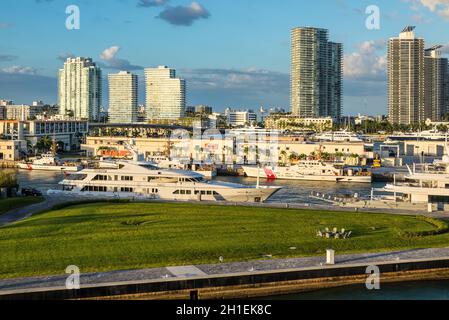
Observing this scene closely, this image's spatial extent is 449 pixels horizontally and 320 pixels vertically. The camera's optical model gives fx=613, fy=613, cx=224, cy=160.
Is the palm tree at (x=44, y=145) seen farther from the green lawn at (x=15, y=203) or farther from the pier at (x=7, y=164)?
the green lawn at (x=15, y=203)

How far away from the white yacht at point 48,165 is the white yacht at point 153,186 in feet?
90.7

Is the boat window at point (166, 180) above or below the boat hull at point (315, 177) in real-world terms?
above

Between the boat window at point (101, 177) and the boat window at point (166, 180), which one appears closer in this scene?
the boat window at point (166, 180)

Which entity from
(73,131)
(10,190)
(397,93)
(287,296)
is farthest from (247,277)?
(397,93)

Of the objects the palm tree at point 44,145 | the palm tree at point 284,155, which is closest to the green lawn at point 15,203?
the palm tree at point 284,155

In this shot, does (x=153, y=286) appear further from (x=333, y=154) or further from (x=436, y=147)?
(x=436, y=147)

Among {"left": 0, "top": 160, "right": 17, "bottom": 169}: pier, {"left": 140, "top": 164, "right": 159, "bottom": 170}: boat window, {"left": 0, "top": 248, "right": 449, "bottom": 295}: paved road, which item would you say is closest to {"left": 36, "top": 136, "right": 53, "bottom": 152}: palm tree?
{"left": 0, "top": 160, "right": 17, "bottom": 169}: pier

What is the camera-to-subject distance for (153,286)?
1512cm

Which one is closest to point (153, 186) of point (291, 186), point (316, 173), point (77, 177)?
point (77, 177)

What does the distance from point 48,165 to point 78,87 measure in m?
126

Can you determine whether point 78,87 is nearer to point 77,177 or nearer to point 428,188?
point 77,177

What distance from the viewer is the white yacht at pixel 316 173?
58.8 m

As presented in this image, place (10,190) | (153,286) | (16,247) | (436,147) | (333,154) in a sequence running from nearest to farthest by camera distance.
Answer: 1. (153,286)
2. (16,247)
3. (10,190)
4. (333,154)
5. (436,147)
